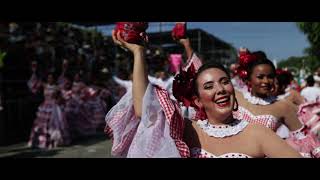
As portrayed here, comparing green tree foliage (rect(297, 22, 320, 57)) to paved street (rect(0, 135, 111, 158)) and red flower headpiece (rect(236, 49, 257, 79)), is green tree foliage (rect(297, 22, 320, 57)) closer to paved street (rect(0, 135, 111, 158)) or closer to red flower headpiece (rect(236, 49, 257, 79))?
paved street (rect(0, 135, 111, 158))

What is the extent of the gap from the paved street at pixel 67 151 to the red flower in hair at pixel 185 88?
5.51 metres

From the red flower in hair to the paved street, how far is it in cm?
551

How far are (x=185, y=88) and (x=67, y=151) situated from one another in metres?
6.84

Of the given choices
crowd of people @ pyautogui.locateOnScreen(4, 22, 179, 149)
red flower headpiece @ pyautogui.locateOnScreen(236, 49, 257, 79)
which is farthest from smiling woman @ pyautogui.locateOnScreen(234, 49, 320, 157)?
crowd of people @ pyautogui.locateOnScreen(4, 22, 179, 149)

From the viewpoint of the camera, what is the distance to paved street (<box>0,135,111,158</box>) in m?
8.65

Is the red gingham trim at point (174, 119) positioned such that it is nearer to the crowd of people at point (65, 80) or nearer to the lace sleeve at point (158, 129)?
the lace sleeve at point (158, 129)

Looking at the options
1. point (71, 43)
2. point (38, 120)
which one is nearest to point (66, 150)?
point (38, 120)

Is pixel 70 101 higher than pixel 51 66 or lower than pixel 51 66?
lower

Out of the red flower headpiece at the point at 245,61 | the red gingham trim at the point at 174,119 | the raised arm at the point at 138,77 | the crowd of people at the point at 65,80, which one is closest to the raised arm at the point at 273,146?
the red gingham trim at the point at 174,119
